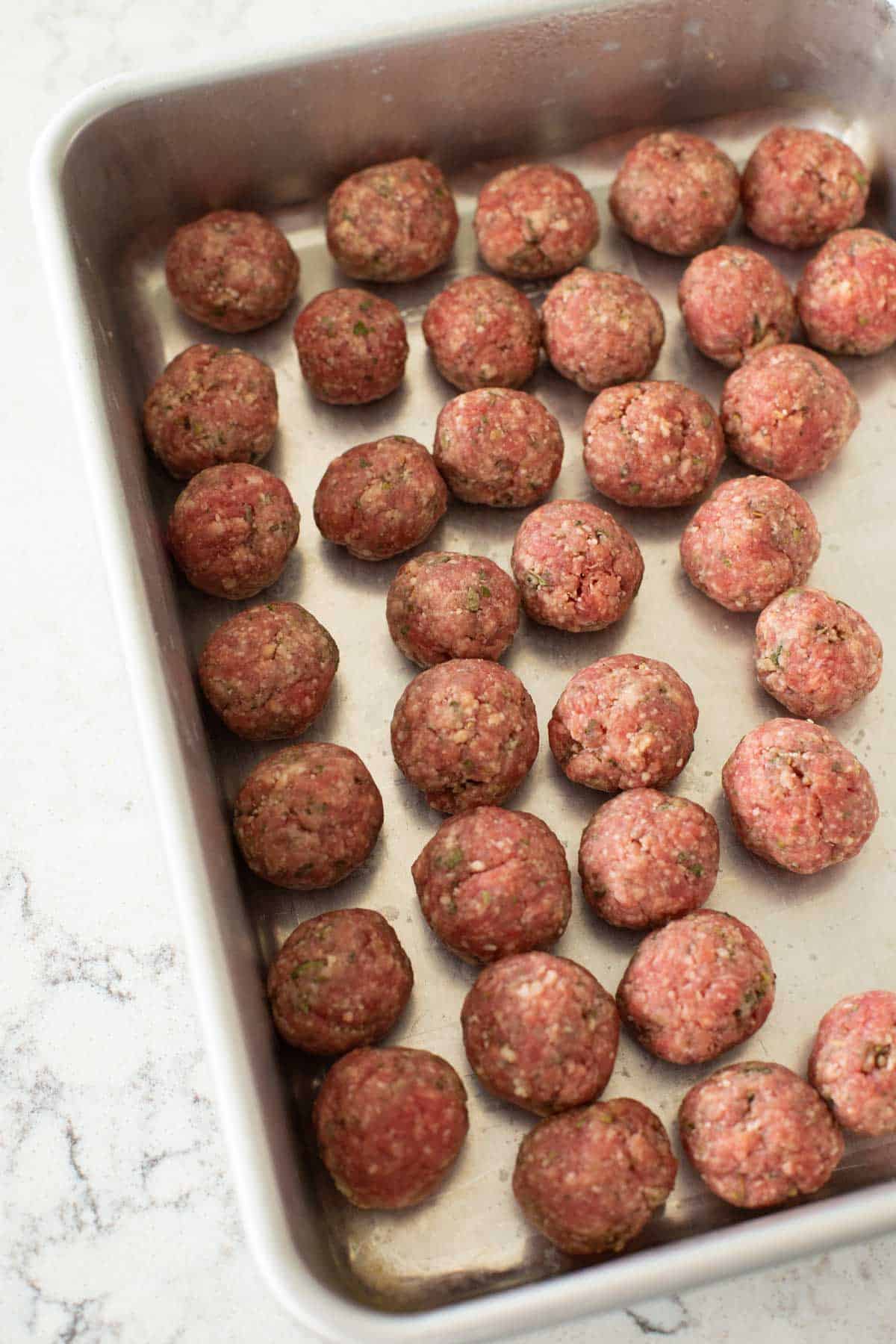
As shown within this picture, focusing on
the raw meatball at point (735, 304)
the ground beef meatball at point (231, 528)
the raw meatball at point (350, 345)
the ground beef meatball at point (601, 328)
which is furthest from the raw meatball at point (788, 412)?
the ground beef meatball at point (231, 528)

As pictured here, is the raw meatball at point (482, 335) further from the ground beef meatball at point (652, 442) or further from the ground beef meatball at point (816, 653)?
the ground beef meatball at point (816, 653)

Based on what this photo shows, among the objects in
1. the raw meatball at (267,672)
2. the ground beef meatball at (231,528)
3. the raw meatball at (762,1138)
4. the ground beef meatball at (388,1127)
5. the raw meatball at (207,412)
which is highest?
the raw meatball at (207,412)

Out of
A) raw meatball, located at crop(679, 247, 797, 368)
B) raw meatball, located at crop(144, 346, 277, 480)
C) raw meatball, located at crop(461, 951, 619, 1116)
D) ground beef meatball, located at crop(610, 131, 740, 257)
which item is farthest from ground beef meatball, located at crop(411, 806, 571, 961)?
ground beef meatball, located at crop(610, 131, 740, 257)

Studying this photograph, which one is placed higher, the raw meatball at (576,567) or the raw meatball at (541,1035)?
the raw meatball at (576,567)

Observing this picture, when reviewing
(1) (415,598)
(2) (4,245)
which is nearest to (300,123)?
(2) (4,245)

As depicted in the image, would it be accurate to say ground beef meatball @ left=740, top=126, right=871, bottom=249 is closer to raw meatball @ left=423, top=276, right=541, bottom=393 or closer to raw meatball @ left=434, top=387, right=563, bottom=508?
raw meatball @ left=423, top=276, right=541, bottom=393

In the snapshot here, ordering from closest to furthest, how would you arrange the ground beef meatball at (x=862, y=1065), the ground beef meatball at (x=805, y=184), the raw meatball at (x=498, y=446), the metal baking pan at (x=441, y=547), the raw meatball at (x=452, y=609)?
the metal baking pan at (x=441, y=547) → the ground beef meatball at (x=862, y=1065) → the raw meatball at (x=452, y=609) → the raw meatball at (x=498, y=446) → the ground beef meatball at (x=805, y=184)

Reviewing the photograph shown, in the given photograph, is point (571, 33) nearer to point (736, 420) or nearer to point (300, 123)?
point (300, 123)
